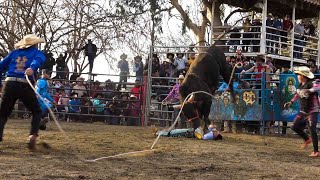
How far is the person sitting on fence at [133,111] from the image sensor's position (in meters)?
16.7

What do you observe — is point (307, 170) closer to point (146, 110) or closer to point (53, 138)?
point (53, 138)

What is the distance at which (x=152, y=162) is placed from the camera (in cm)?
690

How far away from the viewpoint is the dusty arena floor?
5.82 metres

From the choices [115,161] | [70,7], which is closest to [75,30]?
[70,7]

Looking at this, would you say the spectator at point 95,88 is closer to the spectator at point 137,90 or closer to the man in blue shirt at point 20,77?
the spectator at point 137,90

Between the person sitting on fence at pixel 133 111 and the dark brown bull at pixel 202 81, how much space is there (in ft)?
16.3

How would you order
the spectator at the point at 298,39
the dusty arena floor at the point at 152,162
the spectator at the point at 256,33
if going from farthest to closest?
the spectator at the point at 298,39
the spectator at the point at 256,33
the dusty arena floor at the point at 152,162

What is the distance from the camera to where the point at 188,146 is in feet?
29.7

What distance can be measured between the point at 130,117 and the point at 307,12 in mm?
9681

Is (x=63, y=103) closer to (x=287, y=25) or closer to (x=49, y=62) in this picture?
(x=49, y=62)

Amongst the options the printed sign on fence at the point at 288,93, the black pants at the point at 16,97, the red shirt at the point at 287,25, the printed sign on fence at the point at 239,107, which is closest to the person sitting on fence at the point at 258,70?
the printed sign on fence at the point at 239,107

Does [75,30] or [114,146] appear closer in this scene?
[114,146]

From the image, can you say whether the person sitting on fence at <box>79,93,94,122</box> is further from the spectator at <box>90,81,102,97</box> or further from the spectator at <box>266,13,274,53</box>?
the spectator at <box>266,13,274,53</box>

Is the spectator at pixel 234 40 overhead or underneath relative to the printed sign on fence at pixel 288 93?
overhead
